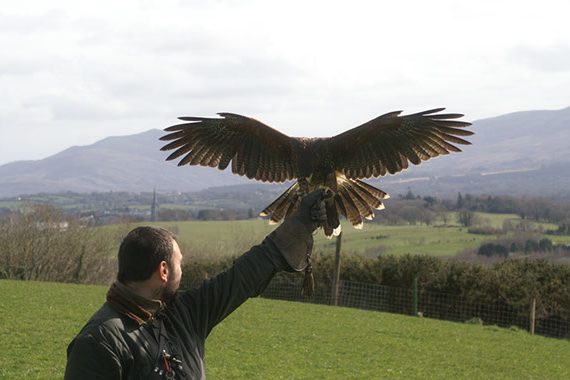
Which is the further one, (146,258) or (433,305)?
(433,305)

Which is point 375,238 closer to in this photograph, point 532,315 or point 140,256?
point 532,315

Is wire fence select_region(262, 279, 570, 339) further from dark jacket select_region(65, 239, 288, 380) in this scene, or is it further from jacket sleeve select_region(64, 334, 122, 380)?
jacket sleeve select_region(64, 334, 122, 380)

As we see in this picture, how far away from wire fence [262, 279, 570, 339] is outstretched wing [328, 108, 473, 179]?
16.6 meters

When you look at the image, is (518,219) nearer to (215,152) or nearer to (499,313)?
(499,313)

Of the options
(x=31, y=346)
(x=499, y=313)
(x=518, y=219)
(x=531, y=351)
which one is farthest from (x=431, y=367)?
(x=518, y=219)

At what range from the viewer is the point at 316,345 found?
1520 centimetres

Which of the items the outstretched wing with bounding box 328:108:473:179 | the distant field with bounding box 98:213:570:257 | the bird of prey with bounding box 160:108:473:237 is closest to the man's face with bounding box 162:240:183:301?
the bird of prey with bounding box 160:108:473:237

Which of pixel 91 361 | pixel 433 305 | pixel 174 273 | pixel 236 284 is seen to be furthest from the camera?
pixel 433 305

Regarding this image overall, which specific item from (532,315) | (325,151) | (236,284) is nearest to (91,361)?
(236,284)

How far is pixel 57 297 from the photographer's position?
65.6 feet

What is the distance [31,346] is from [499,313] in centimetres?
1604

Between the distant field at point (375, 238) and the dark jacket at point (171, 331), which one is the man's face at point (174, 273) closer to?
the dark jacket at point (171, 331)

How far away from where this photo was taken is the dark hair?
9.01 feet

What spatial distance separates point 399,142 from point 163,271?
300cm
